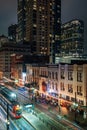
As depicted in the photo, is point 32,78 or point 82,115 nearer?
point 82,115

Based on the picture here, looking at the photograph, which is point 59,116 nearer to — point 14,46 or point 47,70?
point 47,70

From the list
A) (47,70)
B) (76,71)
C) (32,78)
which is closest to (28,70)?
(32,78)

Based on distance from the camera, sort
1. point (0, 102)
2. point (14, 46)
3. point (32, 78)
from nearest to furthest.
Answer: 1. point (0, 102)
2. point (32, 78)
3. point (14, 46)

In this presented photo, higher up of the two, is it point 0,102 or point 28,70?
point 28,70

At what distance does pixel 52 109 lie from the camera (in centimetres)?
6469

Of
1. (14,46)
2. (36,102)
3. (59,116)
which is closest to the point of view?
(59,116)

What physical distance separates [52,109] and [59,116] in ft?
29.6

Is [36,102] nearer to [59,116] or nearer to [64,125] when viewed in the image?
[59,116]

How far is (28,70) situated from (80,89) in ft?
143

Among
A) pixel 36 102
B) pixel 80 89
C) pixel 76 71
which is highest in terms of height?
pixel 76 71

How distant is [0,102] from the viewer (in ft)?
222

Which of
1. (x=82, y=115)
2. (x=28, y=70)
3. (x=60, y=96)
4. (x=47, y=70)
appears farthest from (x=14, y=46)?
(x=82, y=115)

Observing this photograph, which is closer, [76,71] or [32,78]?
[76,71]

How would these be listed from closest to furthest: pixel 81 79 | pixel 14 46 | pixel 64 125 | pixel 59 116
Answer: pixel 64 125 → pixel 59 116 → pixel 81 79 → pixel 14 46
